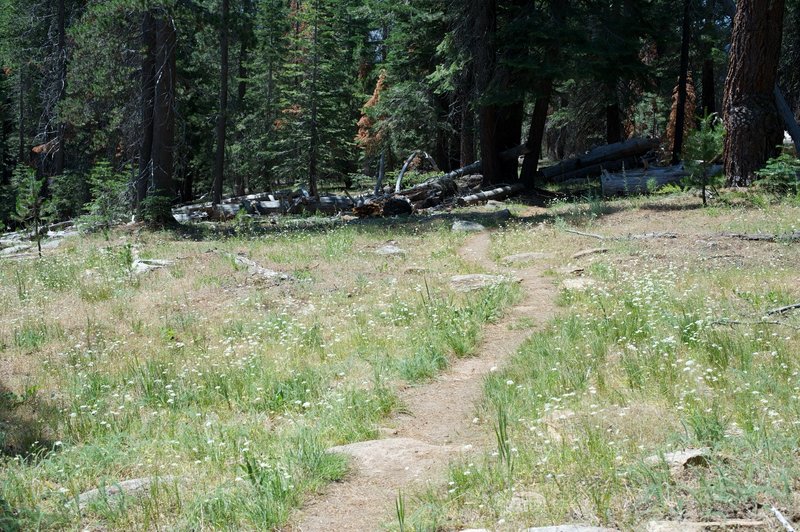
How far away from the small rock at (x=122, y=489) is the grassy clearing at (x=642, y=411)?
1.71 meters

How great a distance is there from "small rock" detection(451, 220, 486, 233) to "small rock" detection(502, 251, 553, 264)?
345cm

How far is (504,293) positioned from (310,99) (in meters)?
24.9

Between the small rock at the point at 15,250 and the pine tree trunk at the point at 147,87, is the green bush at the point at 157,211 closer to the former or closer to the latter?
the pine tree trunk at the point at 147,87

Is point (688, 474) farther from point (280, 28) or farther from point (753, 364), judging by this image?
point (280, 28)

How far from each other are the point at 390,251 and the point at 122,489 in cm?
973

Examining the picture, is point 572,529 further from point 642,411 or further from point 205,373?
point 205,373

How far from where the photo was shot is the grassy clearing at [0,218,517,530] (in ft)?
14.4

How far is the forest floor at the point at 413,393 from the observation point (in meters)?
3.99

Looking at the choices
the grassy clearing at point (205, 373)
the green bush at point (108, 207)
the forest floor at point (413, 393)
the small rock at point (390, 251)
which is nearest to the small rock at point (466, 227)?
the small rock at point (390, 251)

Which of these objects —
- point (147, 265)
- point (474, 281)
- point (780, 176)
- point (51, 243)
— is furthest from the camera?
point (51, 243)

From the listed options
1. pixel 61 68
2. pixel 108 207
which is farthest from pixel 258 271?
pixel 61 68

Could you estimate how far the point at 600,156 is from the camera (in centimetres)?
2697

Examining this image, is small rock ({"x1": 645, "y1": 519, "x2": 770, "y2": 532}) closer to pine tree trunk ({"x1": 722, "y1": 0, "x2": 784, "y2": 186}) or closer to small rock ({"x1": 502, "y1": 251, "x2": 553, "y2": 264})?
small rock ({"x1": 502, "y1": 251, "x2": 553, "y2": 264})

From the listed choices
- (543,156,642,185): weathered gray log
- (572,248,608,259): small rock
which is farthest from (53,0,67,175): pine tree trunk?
(572,248,608,259): small rock
